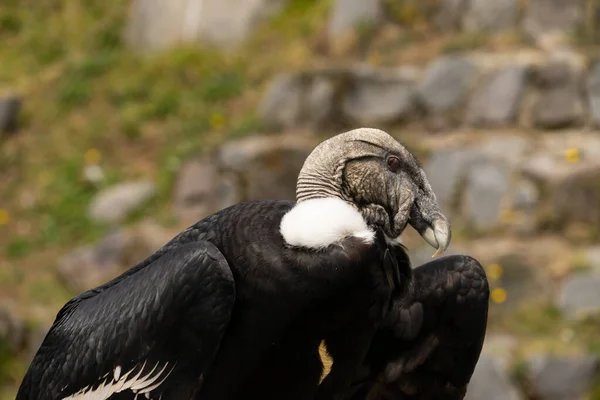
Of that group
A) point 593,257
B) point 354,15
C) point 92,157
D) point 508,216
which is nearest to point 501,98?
point 508,216

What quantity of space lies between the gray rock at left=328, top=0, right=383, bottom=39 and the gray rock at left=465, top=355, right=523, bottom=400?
136 inches

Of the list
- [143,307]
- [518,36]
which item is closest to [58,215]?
[518,36]

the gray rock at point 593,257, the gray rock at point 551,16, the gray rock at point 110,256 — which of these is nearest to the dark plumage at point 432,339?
the gray rock at point 593,257

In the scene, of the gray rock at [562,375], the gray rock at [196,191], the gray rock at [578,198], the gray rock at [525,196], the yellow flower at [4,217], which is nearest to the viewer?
the gray rock at [562,375]

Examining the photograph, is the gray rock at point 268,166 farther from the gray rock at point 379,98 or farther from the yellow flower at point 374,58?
the yellow flower at point 374,58

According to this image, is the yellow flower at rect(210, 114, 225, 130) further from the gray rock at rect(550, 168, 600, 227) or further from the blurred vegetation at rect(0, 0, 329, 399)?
the gray rock at rect(550, 168, 600, 227)

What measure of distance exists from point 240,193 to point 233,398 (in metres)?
4.33

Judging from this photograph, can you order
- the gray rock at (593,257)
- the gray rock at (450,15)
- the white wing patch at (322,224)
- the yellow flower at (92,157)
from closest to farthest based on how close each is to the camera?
the white wing patch at (322,224)
the gray rock at (593,257)
the gray rock at (450,15)
the yellow flower at (92,157)

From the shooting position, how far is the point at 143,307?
371cm

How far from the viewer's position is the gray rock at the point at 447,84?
8.05 m

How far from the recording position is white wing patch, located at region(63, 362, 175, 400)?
3680mm

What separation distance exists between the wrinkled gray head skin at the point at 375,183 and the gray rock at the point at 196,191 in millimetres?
4444

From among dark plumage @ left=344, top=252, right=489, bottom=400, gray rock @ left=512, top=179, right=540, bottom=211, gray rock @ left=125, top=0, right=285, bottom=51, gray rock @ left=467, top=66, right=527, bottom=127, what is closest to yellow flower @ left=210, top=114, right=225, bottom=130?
gray rock @ left=125, top=0, right=285, bottom=51

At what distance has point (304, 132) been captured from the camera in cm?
824
